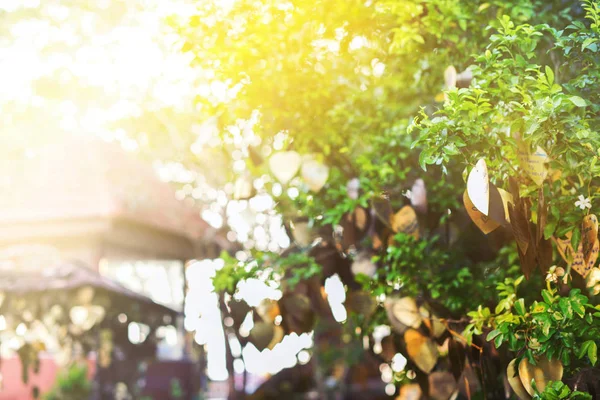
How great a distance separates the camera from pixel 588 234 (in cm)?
316

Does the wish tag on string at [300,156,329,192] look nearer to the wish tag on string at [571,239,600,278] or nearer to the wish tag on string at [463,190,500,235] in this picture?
the wish tag on string at [463,190,500,235]

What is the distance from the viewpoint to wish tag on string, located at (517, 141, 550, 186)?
309 centimetres

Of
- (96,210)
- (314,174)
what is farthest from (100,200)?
(314,174)

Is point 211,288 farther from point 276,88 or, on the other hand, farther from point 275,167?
point 276,88

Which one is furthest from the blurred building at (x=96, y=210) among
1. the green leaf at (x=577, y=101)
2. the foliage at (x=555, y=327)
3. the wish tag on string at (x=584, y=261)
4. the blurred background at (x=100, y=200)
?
the green leaf at (x=577, y=101)

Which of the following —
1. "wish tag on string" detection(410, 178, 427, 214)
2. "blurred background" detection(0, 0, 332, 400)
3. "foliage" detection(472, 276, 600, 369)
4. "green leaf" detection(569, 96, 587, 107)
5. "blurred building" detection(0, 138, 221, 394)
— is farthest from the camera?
"blurred building" detection(0, 138, 221, 394)

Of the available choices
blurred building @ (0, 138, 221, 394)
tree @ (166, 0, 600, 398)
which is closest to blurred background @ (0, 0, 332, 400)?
blurred building @ (0, 138, 221, 394)

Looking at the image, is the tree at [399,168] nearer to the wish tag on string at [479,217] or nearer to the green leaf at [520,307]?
the green leaf at [520,307]

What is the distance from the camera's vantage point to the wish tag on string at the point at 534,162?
309 cm

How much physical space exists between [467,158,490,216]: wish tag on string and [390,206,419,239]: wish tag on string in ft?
5.06

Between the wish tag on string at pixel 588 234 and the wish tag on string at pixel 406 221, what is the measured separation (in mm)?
1398

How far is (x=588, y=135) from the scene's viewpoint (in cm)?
301

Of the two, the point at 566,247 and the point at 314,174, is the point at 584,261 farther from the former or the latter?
the point at 314,174

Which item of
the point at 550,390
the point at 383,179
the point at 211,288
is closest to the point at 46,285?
the point at 211,288
